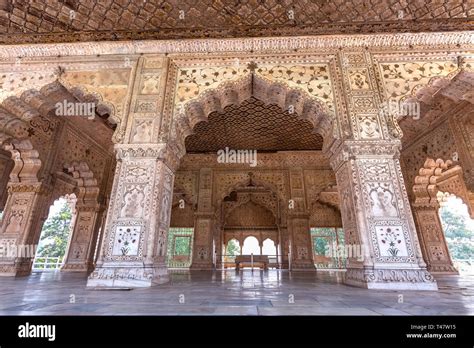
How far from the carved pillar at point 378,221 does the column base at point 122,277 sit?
310 centimetres

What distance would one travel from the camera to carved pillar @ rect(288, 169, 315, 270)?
9149mm

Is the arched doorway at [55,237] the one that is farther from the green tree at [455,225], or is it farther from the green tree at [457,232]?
the green tree at [455,225]

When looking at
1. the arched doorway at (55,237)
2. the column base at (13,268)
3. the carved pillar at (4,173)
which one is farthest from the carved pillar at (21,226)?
the arched doorway at (55,237)

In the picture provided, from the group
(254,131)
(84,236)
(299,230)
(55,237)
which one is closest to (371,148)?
(254,131)

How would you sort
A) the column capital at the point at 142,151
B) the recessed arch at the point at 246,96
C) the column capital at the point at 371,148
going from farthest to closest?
the recessed arch at the point at 246,96, the column capital at the point at 142,151, the column capital at the point at 371,148

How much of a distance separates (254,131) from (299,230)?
3.95 meters

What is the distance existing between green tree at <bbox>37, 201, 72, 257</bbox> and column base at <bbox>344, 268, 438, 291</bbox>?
78.8ft

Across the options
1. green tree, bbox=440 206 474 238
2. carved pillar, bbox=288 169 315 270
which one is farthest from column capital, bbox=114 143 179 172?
green tree, bbox=440 206 474 238

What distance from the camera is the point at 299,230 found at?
948 cm

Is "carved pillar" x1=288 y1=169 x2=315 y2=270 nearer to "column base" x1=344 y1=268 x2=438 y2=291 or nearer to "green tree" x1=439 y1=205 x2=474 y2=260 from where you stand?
"column base" x1=344 y1=268 x2=438 y2=291

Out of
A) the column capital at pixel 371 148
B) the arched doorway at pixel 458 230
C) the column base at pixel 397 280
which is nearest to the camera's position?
the column base at pixel 397 280

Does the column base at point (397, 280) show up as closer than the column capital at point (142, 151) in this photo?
Yes

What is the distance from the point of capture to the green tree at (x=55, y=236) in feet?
69.6
